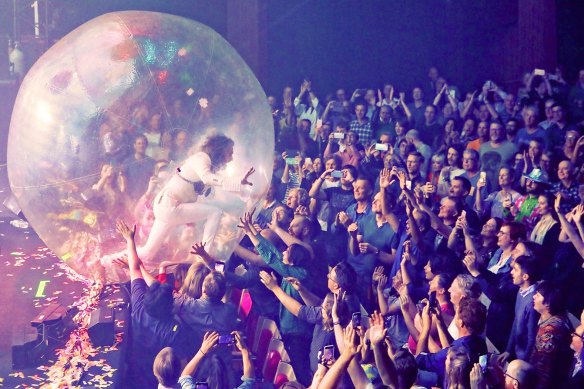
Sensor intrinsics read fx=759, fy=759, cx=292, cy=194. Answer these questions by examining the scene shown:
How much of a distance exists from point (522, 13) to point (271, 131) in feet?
23.6

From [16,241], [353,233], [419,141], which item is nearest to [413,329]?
[353,233]

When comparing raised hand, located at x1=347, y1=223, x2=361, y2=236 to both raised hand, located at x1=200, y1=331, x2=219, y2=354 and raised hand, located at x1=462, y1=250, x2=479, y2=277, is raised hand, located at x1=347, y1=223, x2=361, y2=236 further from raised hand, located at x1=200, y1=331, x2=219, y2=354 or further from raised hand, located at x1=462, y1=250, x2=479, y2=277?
raised hand, located at x1=200, y1=331, x2=219, y2=354

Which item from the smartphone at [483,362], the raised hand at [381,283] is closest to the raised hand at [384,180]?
the raised hand at [381,283]

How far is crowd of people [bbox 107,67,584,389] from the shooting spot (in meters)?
4.20

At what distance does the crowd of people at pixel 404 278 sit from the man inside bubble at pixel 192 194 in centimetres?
17

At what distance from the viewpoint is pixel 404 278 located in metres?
5.47

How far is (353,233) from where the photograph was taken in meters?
6.35

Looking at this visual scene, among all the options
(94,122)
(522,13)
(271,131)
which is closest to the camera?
(94,122)

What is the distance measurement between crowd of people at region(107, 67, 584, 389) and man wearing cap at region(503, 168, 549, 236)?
1 centimetres

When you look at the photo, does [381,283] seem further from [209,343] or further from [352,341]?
[352,341]

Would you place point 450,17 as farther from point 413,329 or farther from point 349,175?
point 413,329

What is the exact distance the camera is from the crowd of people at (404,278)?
4195 millimetres

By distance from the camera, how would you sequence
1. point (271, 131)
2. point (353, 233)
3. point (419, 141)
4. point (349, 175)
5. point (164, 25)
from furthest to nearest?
point (419, 141)
point (349, 175)
point (353, 233)
point (271, 131)
point (164, 25)

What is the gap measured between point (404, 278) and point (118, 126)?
2.27 m
